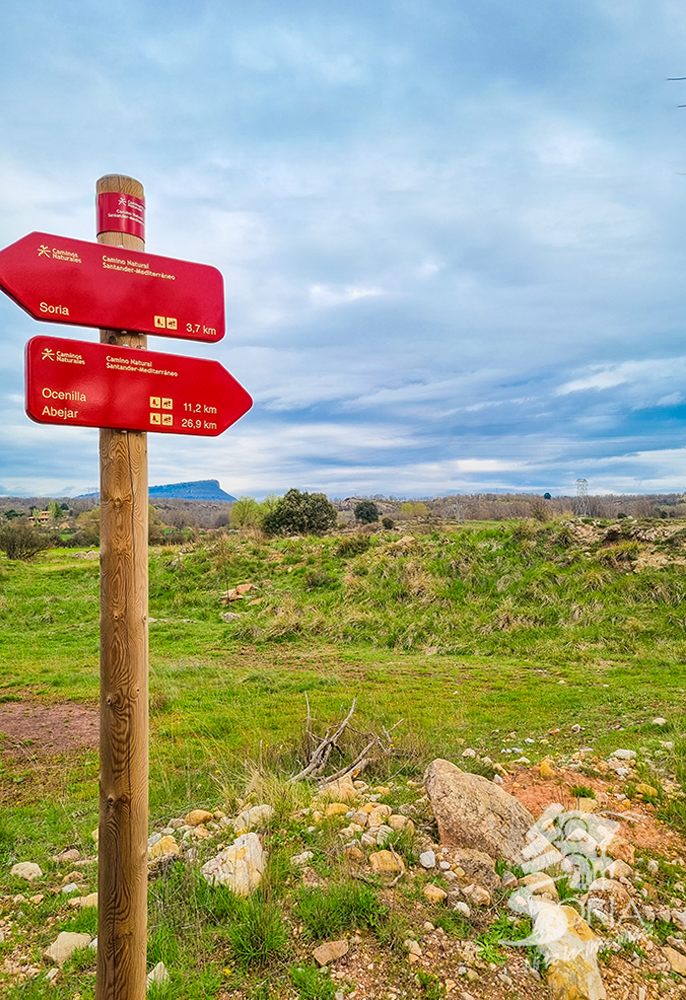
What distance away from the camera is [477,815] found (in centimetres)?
364

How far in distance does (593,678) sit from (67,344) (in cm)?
831

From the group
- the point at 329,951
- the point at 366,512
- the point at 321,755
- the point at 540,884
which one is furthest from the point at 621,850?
the point at 366,512

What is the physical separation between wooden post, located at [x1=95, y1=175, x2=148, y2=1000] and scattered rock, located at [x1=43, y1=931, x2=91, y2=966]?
2.73ft

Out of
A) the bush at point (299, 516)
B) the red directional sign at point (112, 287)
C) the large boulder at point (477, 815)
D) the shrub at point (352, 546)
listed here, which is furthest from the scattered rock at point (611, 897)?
the bush at point (299, 516)

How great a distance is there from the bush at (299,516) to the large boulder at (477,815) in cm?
1986

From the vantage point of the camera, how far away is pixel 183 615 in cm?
1383

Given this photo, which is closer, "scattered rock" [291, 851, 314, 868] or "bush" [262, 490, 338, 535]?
"scattered rock" [291, 851, 314, 868]

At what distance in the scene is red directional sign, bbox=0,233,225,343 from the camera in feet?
6.91

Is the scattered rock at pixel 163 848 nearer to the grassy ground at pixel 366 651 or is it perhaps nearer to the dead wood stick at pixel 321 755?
the grassy ground at pixel 366 651

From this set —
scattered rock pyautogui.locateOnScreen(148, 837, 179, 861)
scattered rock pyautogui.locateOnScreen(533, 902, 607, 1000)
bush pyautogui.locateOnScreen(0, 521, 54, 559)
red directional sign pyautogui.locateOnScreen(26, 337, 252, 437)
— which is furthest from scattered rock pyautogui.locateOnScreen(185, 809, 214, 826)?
bush pyautogui.locateOnScreen(0, 521, 54, 559)

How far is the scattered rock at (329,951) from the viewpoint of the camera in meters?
2.70

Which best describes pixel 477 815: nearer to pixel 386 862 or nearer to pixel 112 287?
pixel 386 862

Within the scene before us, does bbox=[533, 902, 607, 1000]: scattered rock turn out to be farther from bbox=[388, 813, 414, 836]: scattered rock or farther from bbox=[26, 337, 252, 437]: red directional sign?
bbox=[26, 337, 252, 437]: red directional sign

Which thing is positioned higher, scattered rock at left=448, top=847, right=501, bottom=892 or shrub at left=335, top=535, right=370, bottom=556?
shrub at left=335, top=535, right=370, bottom=556
